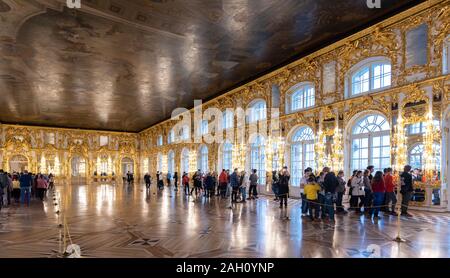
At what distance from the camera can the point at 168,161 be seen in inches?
1216

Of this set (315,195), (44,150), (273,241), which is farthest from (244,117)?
(44,150)

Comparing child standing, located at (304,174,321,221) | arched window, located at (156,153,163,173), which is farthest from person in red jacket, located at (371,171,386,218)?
arched window, located at (156,153,163,173)

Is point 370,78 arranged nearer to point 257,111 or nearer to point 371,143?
point 371,143

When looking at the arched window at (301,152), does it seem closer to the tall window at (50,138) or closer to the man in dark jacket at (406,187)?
the man in dark jacket at (406,187)

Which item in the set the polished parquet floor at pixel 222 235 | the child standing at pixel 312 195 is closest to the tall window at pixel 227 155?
the polished parquet floor at pixel 222 235

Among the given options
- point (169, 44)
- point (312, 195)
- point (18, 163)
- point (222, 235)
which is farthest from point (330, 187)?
point (18, 163)

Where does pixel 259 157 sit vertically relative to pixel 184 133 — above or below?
below

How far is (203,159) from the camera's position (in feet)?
76.7

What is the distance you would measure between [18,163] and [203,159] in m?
21.3

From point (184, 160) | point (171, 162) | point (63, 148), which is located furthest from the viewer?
point (63, 148)

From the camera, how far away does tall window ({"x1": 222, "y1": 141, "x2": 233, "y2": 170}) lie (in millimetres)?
19750

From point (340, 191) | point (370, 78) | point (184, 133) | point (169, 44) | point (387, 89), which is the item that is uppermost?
point (169, 44)

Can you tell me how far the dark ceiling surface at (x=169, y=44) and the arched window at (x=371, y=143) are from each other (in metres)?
3.36
